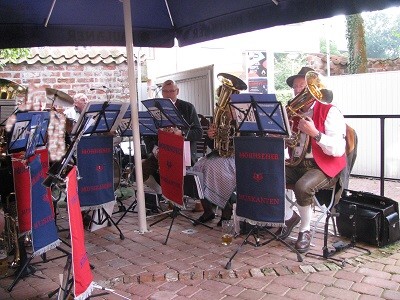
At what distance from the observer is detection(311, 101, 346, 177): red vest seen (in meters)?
4.02

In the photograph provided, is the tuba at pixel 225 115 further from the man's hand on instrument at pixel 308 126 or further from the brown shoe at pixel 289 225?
the brown shoe at pixel 289 225

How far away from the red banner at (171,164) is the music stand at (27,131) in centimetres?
134

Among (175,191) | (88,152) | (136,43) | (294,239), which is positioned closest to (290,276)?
(294,239)

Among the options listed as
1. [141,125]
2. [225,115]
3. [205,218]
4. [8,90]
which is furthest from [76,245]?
[141,125]

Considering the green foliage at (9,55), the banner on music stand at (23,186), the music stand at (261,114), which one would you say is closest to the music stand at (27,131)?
the banner on music stand at (23,186)

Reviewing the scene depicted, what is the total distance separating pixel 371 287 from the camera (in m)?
3.31

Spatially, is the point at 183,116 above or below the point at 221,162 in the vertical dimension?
above

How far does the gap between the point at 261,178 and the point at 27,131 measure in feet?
6.22

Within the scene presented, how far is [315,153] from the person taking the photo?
13.3 ft

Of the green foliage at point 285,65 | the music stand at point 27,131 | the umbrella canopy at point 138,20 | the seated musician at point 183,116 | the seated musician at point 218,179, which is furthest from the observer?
the green foliage at point 285,65

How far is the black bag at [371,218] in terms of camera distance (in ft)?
13.1

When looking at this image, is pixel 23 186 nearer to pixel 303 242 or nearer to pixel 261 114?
pixel 261 114

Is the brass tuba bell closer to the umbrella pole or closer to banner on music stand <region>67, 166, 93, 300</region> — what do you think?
the umbrella pole

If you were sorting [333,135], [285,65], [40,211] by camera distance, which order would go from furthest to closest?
1. [285,65]
2. [333,135]
3. [40,211]
